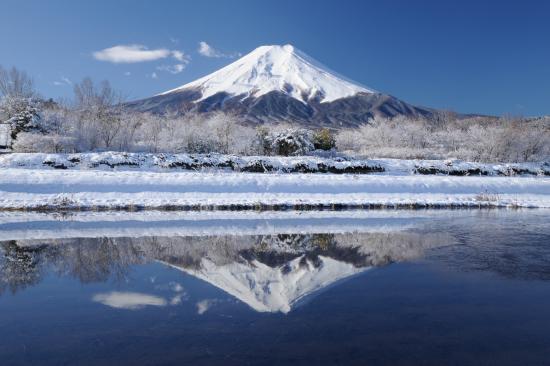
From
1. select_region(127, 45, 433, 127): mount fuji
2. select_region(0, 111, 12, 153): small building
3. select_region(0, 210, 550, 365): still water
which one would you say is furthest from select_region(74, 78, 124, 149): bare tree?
select_region(127, 45, 433, 127): mount fuji

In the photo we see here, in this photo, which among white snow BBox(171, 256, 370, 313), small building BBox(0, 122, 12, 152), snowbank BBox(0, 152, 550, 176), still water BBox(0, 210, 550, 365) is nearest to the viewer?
still water BBox(0, 210, 550, 365)

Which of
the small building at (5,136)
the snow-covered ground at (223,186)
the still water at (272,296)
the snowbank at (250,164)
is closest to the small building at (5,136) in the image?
the small building at (5,136)

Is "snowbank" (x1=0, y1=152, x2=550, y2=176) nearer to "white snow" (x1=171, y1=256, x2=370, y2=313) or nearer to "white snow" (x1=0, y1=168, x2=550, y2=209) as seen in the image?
"white snow" (x1=0, y1=168, x2=550, y2=209)

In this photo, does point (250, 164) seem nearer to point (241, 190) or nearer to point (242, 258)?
point (241, 190)

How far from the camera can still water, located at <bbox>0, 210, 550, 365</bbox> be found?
5449mm

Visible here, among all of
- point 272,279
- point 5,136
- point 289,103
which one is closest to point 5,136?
point 5,136

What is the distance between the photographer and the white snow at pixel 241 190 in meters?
20.6

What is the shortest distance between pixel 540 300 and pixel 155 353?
6174 mm

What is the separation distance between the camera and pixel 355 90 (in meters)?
196

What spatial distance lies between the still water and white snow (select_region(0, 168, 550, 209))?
6090 millimetres

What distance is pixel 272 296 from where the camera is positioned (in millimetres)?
7609

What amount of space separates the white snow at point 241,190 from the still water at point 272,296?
6090mm

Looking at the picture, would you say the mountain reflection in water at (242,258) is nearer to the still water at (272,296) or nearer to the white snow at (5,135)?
the still water at (272,296)

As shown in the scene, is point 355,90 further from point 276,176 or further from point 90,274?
point 90,274
